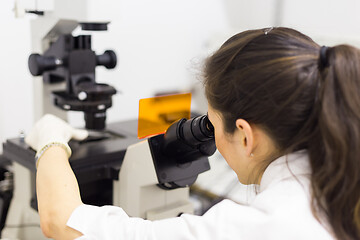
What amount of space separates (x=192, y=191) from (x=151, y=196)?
1.04 meters

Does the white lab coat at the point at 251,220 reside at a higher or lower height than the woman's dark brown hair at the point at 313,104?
lower

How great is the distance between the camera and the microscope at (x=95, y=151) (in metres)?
0.97

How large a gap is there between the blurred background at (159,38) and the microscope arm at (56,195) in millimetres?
890

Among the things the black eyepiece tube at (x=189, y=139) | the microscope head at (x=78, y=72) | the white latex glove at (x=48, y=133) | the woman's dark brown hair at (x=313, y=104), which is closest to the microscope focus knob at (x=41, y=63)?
the microscope head at (x=78, y=72)

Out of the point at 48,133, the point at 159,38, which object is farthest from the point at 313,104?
the point at 159,38

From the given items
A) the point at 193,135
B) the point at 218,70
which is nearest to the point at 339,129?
the point at 218,70

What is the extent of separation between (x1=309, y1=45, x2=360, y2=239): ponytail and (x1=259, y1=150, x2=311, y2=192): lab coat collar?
25 mm

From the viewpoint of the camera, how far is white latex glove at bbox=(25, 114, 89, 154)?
39.5 inches

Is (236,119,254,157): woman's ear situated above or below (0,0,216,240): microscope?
above

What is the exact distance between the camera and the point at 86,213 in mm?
766

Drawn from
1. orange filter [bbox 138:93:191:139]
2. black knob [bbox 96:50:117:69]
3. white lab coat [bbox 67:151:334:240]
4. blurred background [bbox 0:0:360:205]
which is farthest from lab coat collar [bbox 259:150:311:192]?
blurred background [bbox 0:0:360:205]

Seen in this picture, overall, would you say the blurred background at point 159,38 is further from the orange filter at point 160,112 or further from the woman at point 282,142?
the woman at point 282,142

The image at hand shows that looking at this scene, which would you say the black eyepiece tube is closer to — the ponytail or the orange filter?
the orange filter

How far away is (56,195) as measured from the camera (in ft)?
2.73
